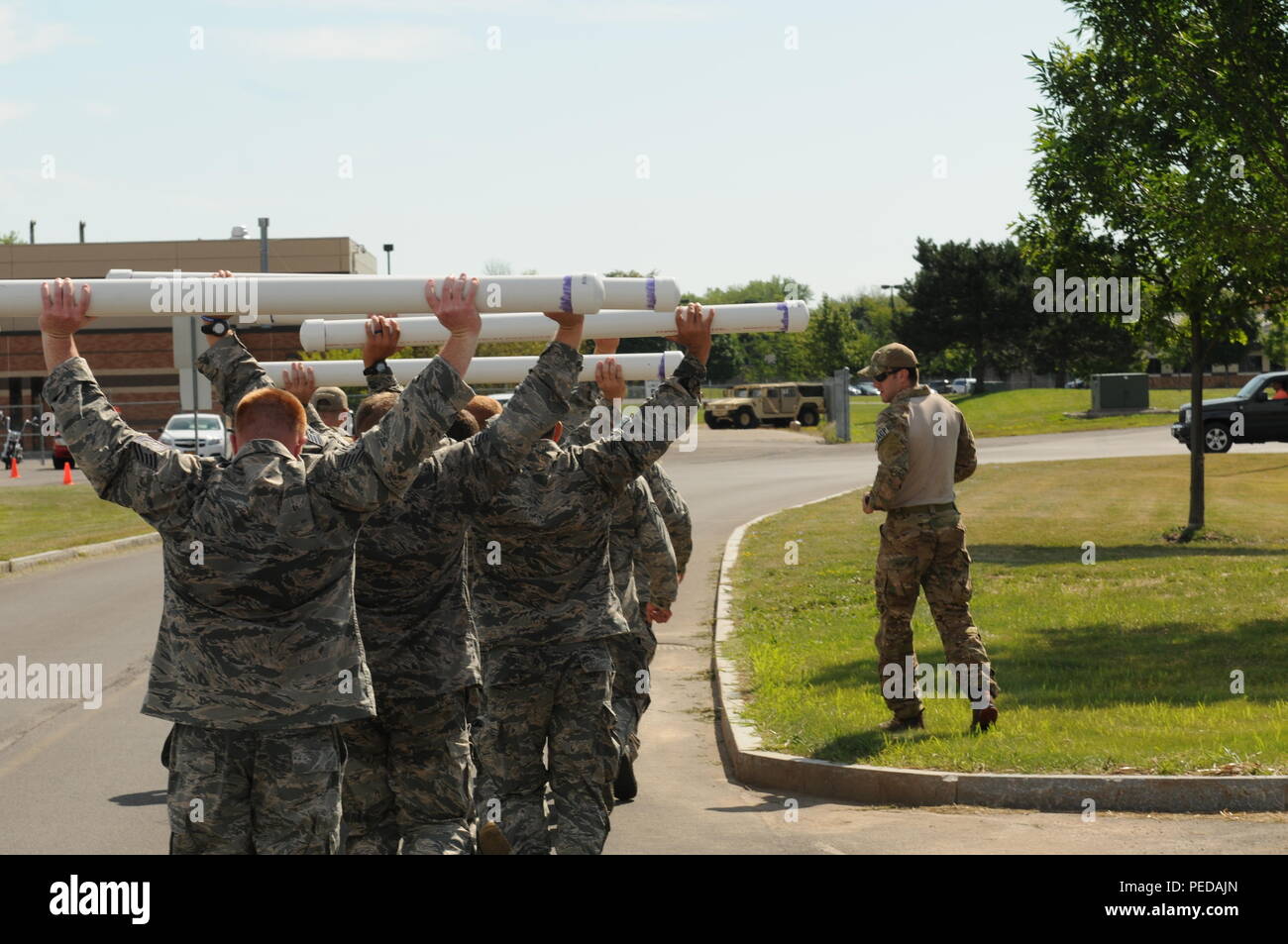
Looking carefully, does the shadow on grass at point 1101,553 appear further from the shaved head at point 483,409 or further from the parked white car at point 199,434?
the parked white car at point 199,434

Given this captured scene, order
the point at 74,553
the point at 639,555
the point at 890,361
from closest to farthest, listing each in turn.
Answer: the point at 639,555, the point at 890,361, the point at 74,553

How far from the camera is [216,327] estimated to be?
5430 millimetres

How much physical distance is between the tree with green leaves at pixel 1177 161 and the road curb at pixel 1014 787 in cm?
722

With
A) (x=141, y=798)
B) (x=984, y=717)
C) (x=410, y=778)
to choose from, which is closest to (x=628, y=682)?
(x=984, y=717)

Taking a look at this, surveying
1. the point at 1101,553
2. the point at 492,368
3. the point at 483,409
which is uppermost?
the point at 492,368

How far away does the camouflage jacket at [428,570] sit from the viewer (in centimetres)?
530

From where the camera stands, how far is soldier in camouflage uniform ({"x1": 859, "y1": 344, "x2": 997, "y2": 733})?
873cm

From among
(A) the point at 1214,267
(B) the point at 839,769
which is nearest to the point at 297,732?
(B) the point at 839,769

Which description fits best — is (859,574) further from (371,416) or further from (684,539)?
(371,416)

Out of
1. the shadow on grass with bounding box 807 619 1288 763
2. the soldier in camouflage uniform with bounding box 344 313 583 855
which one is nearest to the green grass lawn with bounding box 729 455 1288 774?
the shadow on grass with bounding box 807 619 1288 763

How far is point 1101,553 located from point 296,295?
1576cm

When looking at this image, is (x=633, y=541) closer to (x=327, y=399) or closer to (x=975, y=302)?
(x=327, y=399)

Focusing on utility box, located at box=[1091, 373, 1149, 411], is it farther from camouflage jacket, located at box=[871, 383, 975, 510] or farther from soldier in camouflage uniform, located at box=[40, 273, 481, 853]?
soldier in camouflage uniform, located at box=[40, 273, 481, 853]

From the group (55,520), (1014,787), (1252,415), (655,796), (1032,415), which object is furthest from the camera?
(1032,415)
